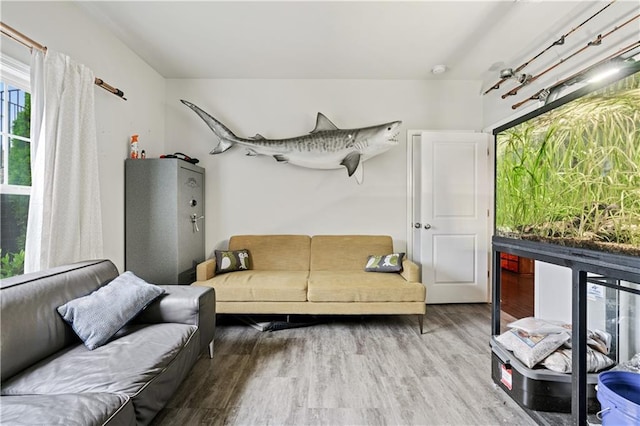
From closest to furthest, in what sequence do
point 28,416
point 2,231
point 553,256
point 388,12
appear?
point 28,416
point 553,256
point 2,231
point 388,12

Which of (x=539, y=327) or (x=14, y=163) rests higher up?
(x=14, y=163)

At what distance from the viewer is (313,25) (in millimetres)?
2359

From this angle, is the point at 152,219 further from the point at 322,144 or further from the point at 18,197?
the point at 322,144

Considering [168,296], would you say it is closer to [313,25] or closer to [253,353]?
[253,353]

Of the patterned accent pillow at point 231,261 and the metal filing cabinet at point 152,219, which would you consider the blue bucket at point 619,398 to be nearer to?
the patterned accent pillow at point 231,261

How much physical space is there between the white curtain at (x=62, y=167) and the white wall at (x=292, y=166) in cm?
134

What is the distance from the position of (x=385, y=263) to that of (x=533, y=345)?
1547mm

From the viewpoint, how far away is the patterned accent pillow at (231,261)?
295 centimetres

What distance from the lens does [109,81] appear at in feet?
8.20

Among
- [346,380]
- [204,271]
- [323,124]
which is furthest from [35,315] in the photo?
[323,124]

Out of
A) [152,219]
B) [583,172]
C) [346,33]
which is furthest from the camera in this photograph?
[152,219]

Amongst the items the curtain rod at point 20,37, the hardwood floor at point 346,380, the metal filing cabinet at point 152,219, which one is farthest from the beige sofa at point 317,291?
the curtain rod at point 20,37

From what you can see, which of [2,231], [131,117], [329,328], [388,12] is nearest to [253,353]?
[329,328]

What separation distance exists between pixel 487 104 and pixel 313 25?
230 cm
